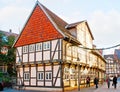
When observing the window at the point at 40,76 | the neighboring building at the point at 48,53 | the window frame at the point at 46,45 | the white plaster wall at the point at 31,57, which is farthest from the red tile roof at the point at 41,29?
the window at the point at 40,76

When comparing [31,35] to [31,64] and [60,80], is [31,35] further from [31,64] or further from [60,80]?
[60,80]

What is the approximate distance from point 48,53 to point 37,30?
3.78m

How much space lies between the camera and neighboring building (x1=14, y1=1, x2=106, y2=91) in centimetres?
2995

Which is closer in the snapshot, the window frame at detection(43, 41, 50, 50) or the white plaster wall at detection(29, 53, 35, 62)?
the window frame at detection(43, 41, 50, 50)

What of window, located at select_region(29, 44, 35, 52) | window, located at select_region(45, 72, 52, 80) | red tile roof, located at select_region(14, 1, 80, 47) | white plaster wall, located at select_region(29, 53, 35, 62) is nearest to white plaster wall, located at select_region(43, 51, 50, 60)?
red tile roof, located at select_region(14, 1, 80, 47)

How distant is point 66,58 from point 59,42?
2.02 meters

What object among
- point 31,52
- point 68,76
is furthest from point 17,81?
point 68,76

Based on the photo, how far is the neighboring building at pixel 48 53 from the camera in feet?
98.3

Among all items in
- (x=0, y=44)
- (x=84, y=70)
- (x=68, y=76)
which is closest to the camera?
(x=68, y=76)

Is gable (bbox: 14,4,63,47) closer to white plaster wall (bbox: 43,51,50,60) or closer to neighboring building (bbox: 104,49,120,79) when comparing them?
white plaster wall (bbox: 43,51,50,60)

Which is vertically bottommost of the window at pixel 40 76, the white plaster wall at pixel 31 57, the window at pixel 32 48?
the window at pixel 40 76

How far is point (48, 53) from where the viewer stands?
31.0 m

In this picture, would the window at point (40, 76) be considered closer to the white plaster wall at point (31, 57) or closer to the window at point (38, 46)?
the white plaster wall at point (31, 57)

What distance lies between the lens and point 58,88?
29328 millimetres
